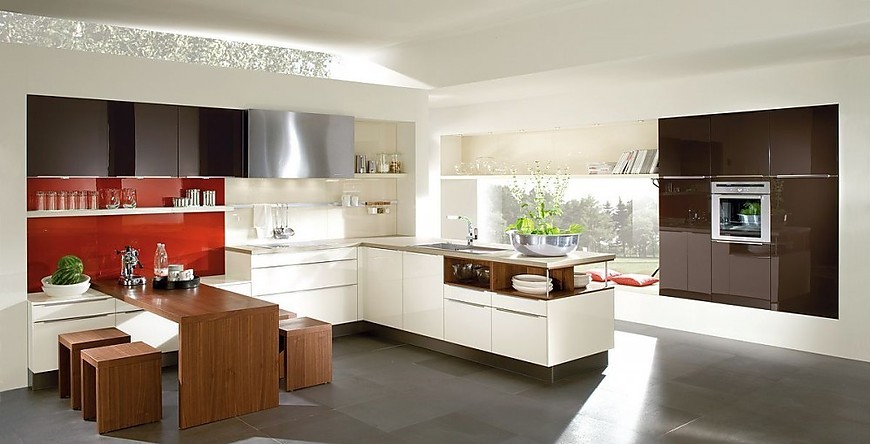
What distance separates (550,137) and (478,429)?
5226 mm

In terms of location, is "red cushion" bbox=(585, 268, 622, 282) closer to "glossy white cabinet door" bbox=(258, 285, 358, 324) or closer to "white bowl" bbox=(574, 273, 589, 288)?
"white bowl" bbox=(574, 273, 589, 288)

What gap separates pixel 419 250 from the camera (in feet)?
21.6

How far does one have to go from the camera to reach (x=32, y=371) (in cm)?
545

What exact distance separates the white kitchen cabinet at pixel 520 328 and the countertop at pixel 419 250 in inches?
11.9

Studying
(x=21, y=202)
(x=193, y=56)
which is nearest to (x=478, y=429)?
(x=21, y=202)

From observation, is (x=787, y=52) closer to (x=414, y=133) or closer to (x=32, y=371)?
(x=414, y=133)

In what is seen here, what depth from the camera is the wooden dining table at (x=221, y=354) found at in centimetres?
451

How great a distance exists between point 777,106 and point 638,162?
159cm

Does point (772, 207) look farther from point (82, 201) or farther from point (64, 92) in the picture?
point (64, 92)

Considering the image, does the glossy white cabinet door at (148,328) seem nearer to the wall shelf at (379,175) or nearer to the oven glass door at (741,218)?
the wall shelf at (379,175)

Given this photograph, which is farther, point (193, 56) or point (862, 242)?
point (193, 56)

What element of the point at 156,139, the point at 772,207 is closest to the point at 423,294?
the point at 156,139

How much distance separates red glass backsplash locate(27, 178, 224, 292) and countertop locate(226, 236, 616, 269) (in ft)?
0.91

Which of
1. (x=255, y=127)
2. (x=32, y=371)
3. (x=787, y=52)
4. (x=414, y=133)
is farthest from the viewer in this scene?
(x=414, y=133)
